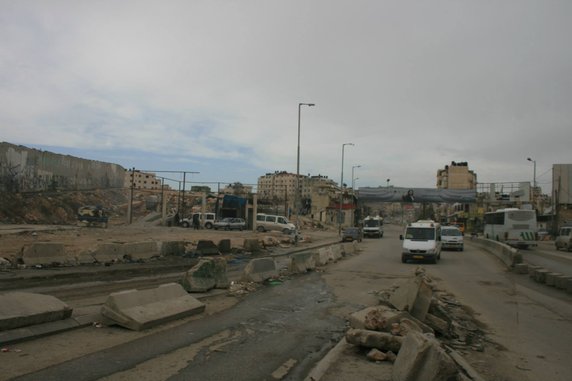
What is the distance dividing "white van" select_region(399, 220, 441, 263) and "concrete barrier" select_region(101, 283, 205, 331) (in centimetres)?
1651

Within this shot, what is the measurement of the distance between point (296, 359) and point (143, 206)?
61334 millimetres

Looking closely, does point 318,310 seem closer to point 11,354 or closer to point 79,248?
point 11,354

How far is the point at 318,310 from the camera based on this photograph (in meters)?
10.6

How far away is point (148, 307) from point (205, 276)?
13.1 ft

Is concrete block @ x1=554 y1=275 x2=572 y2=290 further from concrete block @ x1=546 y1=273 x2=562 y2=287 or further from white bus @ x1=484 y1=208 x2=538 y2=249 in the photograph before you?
white bus @ x1=484 y1=208 x2=538 y2=249

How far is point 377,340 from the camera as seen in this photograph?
689 cm

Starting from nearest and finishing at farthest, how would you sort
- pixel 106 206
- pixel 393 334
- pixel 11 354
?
1. pixel 11 354
2. pixel 393 334
3. pixel 106 206

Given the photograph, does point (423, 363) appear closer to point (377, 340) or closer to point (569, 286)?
point (377, 340)

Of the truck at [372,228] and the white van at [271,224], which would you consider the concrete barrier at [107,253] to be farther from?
the truck at [372,228]

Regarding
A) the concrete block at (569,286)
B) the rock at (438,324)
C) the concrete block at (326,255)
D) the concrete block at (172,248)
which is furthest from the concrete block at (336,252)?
the rock at (438,324)

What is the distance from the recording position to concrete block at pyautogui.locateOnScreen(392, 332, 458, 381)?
5.11 metres

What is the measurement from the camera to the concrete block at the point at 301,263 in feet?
59.7

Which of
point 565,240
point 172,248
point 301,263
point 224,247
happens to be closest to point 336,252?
point 224,247

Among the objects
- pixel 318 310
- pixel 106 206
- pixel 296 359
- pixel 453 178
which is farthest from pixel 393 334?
pixel 453 178
